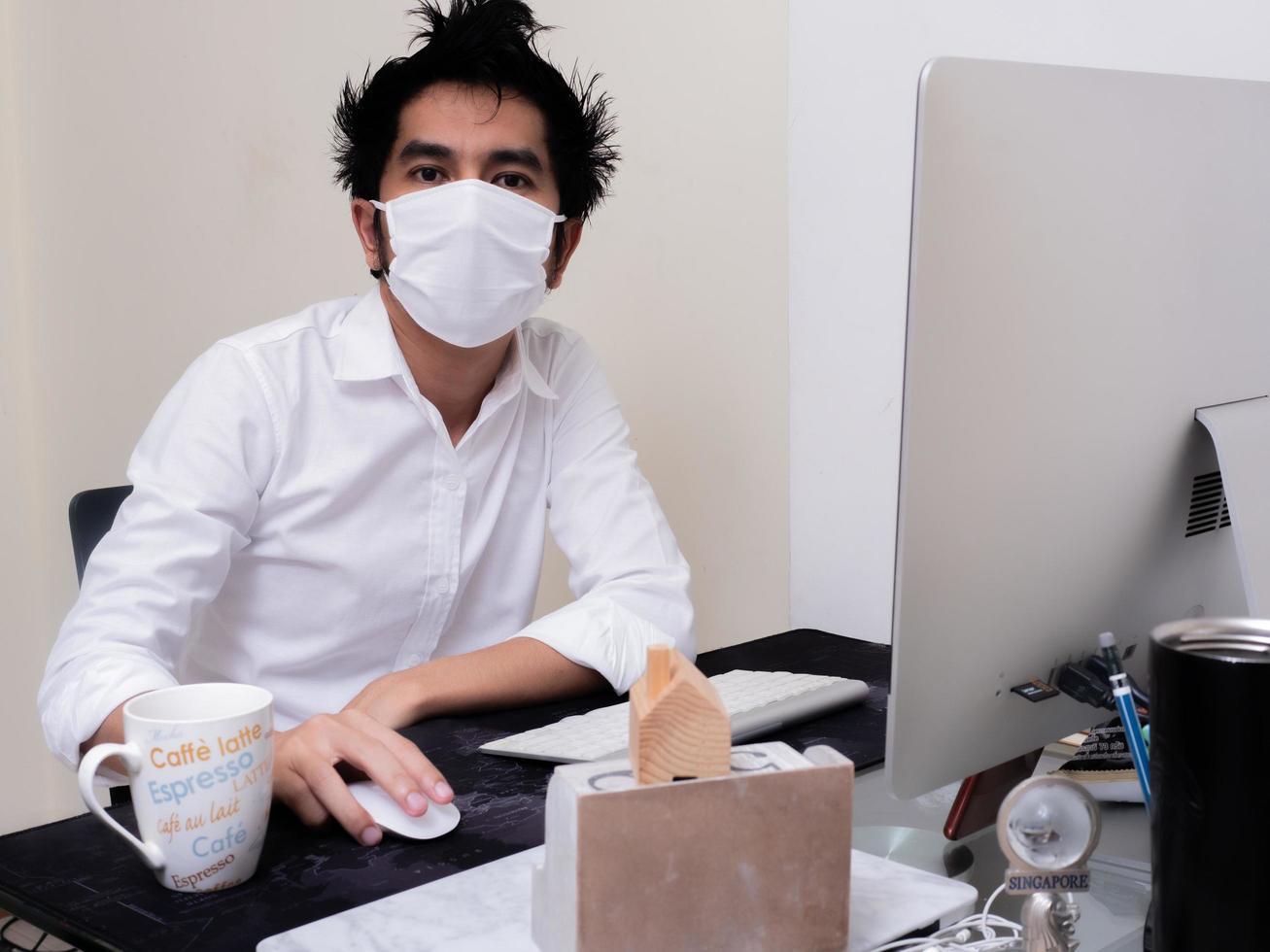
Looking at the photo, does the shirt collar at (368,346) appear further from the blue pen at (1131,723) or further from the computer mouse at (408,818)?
the blue pen at (1131,723)

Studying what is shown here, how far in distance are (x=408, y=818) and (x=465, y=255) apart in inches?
25.5

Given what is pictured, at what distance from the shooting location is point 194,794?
67 cm

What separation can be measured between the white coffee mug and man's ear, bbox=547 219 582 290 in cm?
79

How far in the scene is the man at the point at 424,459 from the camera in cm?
113

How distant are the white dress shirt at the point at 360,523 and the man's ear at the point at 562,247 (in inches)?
3.5

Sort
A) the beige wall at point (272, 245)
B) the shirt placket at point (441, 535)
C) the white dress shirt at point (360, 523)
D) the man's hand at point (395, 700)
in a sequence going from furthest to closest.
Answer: the beige wall at point (272, 245)
the shirt placket at point (441, 535)
the white dress shirt at point (360, 523)
the man's hand at point (395, 700)

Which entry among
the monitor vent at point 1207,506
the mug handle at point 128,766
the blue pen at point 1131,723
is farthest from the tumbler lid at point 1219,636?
the mug handle at point 128,766

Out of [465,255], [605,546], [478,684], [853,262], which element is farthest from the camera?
[853,262]

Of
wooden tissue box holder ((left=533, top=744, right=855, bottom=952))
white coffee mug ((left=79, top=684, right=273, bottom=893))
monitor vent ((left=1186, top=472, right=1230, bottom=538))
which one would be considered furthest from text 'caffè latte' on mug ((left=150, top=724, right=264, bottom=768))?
monitor vent ((left=1186, top=472, right=1230, bottom=538))

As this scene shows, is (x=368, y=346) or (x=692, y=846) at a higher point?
(x=368, y=346)

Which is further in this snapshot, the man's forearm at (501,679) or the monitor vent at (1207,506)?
the man's forearm at (501,679)

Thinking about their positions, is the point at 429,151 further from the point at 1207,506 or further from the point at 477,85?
the point at 1207,506

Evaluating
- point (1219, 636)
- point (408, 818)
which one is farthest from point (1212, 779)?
point (408, 818)

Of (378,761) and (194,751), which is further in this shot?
(378,761)
